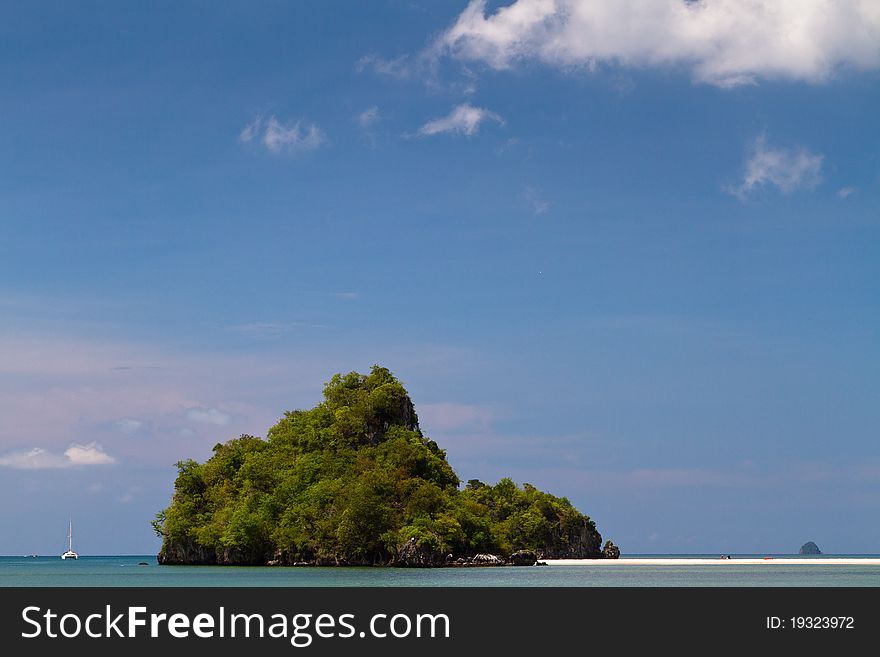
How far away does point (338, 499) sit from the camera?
388 feet

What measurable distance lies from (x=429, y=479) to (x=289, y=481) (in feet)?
57.7

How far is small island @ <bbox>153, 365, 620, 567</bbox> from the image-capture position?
4493 inches

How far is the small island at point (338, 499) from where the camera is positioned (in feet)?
374

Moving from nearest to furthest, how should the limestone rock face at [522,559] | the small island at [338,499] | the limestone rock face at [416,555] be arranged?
the limestone rock face at [416,555]
the small island at [338,499]
the limestone rock face at [522,559]

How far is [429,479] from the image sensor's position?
121938 millimetres
